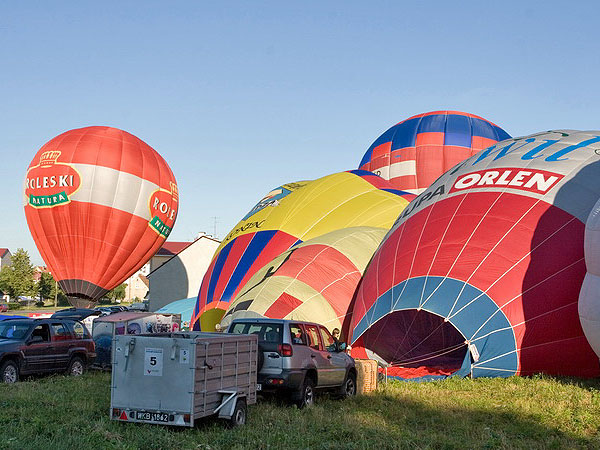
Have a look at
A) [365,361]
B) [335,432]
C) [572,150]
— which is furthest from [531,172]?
[335,432]

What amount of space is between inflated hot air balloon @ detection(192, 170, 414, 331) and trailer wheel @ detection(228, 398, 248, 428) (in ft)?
33.9

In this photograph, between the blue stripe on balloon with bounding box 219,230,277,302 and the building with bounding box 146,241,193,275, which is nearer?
the blue stripe on balloon with bounding box 219,230,277,302

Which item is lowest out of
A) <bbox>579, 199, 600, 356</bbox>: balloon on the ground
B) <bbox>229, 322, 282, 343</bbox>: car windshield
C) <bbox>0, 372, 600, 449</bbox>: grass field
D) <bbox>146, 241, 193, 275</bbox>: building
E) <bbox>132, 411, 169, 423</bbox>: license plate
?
<bbox>0, 372, 600, 449</bbox>: grass field

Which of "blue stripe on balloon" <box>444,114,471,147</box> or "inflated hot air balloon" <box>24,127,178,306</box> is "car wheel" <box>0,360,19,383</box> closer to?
"inflated hot air balloon" <box>24,127,178,306</box>

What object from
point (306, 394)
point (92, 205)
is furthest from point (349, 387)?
point (92, 205)

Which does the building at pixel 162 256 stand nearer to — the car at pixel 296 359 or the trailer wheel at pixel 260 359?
the car at pixel 296 359

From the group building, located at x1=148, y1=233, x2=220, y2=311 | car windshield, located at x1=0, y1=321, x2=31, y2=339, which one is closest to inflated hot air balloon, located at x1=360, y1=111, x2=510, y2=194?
car windshield, located at x1=0, y1=321, x2=31, y2=339

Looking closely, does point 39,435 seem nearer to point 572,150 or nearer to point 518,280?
point 518,280

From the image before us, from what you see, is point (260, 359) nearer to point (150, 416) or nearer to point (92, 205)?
point (150, 416)

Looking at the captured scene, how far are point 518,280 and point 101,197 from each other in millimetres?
23185

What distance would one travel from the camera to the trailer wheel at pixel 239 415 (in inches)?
346

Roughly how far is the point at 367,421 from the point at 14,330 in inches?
334

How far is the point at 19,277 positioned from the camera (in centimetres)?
7275

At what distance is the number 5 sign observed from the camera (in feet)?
27.4
